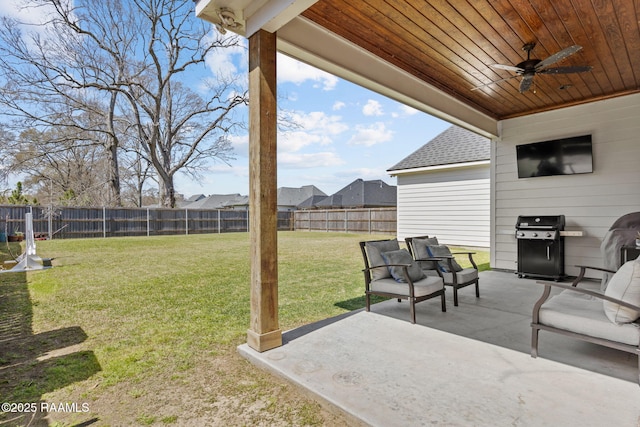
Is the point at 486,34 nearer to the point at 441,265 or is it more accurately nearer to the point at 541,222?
the point at 441,265

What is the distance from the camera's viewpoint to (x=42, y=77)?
48.2ft

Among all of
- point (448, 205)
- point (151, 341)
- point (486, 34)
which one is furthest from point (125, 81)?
point (486, 34)

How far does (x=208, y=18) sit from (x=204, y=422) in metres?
2.95

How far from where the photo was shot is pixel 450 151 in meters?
10.9

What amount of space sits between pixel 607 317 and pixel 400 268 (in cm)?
175

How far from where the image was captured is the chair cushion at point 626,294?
2254mm

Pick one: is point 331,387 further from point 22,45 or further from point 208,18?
point 22,45

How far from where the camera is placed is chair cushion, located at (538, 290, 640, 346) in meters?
2.26

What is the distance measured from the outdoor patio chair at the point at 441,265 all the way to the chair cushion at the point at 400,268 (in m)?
0.27

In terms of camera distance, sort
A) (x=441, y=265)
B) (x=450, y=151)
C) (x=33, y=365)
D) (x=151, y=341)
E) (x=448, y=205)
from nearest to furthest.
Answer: (x=33, y=365) < (x=151, y=341) < (x=441, y=265) < (x=448, y=205) < (x=450, y=151)

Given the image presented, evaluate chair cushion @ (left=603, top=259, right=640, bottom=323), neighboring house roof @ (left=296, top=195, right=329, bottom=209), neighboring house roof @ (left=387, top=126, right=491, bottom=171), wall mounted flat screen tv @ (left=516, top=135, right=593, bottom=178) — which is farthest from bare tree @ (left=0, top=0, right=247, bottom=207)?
chair cushion @ (left=603, top=259, right=640, bottom=323)

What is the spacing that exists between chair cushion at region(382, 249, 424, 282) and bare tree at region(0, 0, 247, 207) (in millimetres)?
Answer: 15636

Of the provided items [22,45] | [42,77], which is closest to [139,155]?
[42,77]

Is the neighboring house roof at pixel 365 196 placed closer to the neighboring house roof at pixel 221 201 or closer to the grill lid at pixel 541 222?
the neighboring house roof at pixel 221 201
